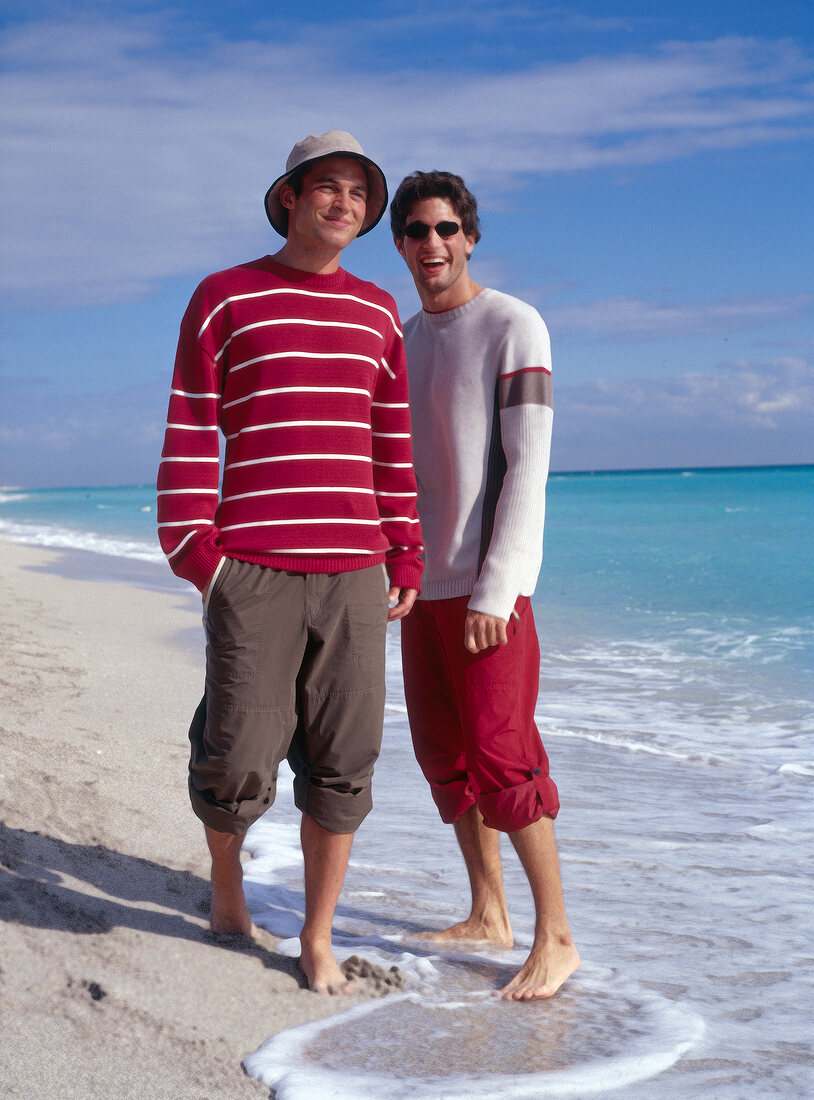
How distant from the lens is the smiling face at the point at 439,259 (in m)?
2.64

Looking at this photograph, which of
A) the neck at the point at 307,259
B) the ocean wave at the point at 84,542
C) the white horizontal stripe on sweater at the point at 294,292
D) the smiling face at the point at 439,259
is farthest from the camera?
the ocean wave at the point at 84,542

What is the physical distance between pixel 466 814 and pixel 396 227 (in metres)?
1.66

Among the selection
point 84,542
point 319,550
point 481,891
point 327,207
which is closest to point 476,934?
point 481,891

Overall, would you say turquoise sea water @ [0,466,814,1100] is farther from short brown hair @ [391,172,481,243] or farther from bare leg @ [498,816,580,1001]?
short brown hair @ [391,172,481,243]

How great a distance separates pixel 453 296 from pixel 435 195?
0.27m

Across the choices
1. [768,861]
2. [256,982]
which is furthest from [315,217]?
[768,861]

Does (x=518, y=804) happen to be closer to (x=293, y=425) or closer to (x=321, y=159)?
(x=293, y=425)

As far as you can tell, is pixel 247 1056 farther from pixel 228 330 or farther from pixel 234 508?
pixel 228 330

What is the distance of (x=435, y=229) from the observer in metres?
2.65

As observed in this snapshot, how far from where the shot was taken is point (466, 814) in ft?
9.18

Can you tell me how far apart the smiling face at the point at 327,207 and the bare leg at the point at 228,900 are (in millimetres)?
1505

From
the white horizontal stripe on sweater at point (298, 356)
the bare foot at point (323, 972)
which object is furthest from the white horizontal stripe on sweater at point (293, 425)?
the bare foot at point (323, 972)

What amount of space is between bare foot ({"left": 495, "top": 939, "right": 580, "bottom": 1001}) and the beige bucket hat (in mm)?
1882

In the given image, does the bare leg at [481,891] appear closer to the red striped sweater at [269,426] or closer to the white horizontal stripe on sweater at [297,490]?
the red striped sweater at [269,426]
